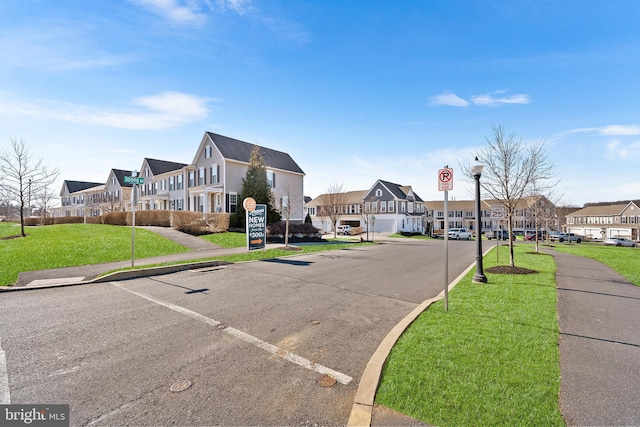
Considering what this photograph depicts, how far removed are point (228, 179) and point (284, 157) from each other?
10902mm

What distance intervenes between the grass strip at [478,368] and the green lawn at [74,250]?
42.4ft

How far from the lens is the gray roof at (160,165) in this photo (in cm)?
4090

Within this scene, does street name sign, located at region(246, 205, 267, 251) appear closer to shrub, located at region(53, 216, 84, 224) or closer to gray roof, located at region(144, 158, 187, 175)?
gray roof, located at region(144, 158, 187, 175)

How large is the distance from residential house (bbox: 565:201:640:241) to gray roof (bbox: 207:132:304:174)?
2753 inches

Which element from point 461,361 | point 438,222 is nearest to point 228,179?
point 461,361

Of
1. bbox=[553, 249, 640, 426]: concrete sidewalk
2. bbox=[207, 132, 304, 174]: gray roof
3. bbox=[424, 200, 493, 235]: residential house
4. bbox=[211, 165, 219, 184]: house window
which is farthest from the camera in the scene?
bbox=[424, 200, 493, 235]: residential house

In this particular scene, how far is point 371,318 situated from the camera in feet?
19.8

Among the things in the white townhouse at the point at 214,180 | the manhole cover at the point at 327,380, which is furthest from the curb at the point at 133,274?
the white townhouse at the point at 214,180

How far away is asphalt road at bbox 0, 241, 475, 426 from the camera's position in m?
3.15

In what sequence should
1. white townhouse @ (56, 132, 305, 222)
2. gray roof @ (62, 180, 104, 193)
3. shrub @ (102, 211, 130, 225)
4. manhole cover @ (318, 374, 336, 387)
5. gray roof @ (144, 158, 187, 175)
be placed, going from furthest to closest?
gray roof @ (62, 180, 104, 193), gray roof @ (144, 158, 187, 175), white townhouse @ (56, 132, 305, 222), shrub @ (102, 211, 130, 225), manhole cover @ (318, 374, 336, 387)

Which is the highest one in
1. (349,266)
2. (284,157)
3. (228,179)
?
(284,157)

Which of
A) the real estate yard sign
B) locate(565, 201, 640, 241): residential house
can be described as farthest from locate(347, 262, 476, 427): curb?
locate(565, 201, 640, 241): residential house

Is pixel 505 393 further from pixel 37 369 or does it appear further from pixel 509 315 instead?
pixel 37 369

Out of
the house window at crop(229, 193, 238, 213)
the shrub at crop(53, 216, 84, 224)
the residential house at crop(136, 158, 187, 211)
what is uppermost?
the residential house at crop(136, 158, 187, 211)
